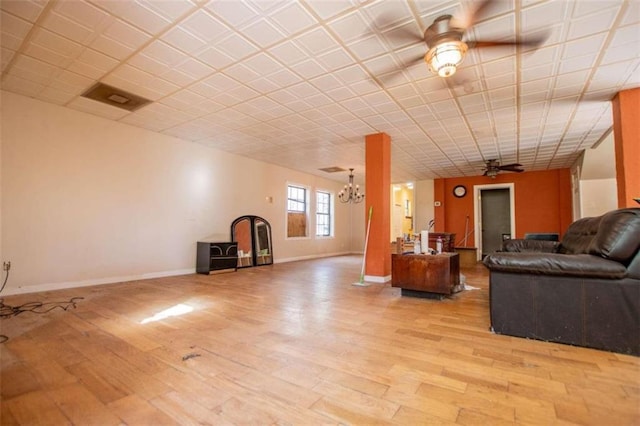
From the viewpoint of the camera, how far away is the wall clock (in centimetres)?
961

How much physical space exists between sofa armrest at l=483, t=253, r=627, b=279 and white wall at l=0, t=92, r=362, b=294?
5481 mm

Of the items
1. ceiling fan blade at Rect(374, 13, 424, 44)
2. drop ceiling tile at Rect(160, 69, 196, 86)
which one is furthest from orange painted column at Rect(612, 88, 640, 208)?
drop ceiling tile at Rect(160, 69, 196, 86)

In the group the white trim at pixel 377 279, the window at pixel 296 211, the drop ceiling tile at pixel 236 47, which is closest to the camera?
the drop ceiling tile at pixel 236 47

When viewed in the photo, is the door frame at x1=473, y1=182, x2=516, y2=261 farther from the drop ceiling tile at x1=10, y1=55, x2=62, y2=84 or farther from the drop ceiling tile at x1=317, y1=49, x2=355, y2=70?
the drop ceiling tile at x1=10, y1=55, x2=62, y2=84

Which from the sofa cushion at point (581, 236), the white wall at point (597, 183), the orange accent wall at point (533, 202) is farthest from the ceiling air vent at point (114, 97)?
the orange accent wall at point (533, 202)

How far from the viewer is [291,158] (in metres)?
7.46

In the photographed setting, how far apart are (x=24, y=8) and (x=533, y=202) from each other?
10.9 m

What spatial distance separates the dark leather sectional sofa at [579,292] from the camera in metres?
2.11

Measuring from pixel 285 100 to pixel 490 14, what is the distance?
256cm

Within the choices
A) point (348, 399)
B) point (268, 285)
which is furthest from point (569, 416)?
point (268, 285)

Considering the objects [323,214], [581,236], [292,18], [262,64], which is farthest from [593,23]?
[323,214]

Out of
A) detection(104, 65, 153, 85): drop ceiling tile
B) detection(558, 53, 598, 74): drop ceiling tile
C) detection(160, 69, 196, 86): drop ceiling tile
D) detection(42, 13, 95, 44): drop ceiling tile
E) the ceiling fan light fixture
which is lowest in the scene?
the ceiling fan light fixture

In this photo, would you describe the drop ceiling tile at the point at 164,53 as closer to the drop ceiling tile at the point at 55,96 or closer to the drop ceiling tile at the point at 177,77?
the drop ceiling tile at the point at 177,77

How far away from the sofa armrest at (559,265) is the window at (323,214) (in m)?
7.61
